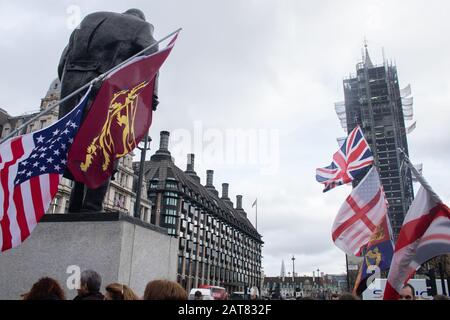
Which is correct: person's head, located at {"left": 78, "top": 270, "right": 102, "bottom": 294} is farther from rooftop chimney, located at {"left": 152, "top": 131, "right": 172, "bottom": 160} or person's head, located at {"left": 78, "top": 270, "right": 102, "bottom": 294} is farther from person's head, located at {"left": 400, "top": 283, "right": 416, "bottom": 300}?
rooftop chimney, located at {"left": 152, "top": 131, "right": 172, "bottom": 160}

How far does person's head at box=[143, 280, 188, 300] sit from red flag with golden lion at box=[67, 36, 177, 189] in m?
2.89

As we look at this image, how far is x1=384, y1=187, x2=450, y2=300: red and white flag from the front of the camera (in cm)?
525

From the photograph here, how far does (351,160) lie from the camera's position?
1678 centimetres

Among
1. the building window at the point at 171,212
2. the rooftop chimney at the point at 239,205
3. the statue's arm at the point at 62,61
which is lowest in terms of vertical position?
the statue's arm at the point at 62,61

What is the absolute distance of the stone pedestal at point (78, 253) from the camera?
21.7 feet

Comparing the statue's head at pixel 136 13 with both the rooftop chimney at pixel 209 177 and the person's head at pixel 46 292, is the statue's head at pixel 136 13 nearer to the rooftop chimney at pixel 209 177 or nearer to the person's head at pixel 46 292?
the person's head at pixel 46 292

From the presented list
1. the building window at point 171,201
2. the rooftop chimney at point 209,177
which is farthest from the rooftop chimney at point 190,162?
the building window at point 171,201

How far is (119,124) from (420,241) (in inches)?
194

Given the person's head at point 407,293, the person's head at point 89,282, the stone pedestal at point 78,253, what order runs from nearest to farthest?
the person's head at point 89,282 → the person's head at point 407,293 → the stone pedestal at point 78,253

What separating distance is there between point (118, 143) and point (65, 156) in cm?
113

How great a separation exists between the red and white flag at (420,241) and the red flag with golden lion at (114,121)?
174 inches

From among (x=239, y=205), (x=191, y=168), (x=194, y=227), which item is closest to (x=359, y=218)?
(x=194, y=227)

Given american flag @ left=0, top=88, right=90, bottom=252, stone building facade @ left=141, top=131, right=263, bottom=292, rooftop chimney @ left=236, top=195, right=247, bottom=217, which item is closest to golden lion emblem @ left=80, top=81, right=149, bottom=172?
american flag @ left=0, top=88, right=90, bottom=252
